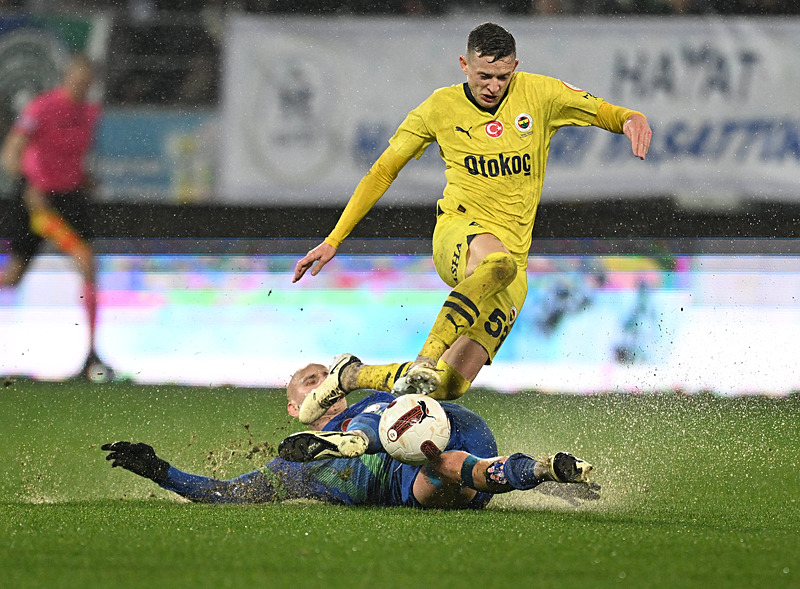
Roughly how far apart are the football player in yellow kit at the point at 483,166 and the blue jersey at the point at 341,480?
475 mm

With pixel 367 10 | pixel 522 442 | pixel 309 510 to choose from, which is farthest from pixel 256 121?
pixel 309 510

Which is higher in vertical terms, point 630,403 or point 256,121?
point 256,121

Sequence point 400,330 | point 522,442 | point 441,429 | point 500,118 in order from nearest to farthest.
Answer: point 441,429
point 500,118
point 522,442
point 400,330

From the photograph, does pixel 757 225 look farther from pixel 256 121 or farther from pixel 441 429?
pixel 441 429

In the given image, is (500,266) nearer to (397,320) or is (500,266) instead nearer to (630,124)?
(630,124)

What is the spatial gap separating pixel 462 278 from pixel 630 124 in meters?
0.98

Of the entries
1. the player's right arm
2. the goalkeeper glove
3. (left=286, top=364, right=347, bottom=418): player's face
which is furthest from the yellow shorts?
the goalkeeper glove

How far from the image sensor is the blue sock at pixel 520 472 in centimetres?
414

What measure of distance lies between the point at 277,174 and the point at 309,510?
6104 mm

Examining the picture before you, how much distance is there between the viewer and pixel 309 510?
14.5 ft

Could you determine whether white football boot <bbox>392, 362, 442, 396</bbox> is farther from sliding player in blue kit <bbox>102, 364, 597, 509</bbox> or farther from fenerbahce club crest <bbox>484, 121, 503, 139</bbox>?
fenerbahce club crest <bbox>484, 121, 503, 139</bbox>

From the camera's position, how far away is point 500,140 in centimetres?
530

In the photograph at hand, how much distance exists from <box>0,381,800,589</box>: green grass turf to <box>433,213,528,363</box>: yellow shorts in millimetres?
768

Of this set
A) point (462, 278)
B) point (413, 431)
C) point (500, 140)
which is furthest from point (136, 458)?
point (500, 140)
